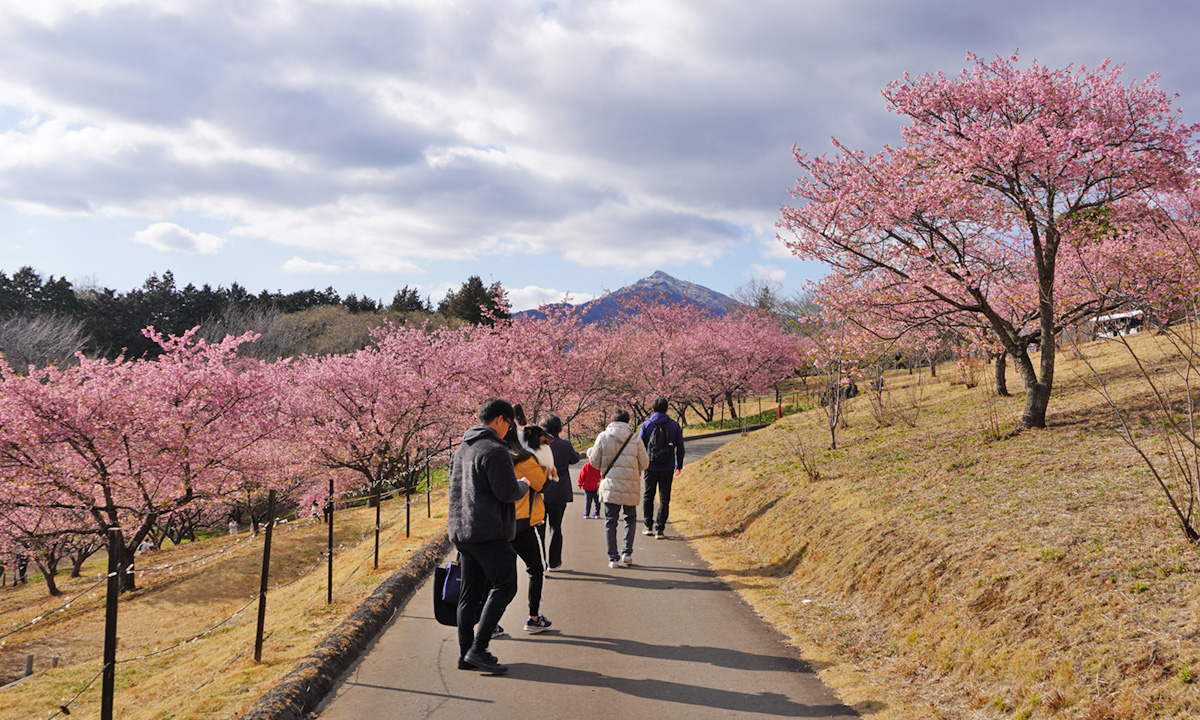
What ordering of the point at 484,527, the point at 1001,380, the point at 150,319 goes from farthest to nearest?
1. the point at 150,319
2. the point at 1001,380
3. the point at 484,527

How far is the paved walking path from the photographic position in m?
4.38

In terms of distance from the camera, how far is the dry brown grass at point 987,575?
3.84 metres

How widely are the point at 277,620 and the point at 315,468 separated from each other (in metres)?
14.3

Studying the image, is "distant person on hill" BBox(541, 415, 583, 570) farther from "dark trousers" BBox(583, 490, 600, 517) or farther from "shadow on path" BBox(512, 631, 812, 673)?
"dark trousers" BBox(583, 490, 600, 517)

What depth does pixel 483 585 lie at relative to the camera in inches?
206

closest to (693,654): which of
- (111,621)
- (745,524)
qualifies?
(111,621)

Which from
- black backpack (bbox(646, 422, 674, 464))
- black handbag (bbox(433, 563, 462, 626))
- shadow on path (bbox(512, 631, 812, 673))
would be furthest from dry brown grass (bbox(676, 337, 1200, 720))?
black handbag (bbox(433, 563, 462, 626))

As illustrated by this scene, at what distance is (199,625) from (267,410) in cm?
866

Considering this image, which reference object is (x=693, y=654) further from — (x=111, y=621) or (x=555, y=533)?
(x=111, y=621)

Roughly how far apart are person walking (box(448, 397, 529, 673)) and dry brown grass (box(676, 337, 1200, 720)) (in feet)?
8.60

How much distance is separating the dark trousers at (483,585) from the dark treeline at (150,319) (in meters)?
35.5

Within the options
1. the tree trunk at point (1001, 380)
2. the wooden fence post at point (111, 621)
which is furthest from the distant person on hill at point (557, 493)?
the tree trunk at point (1001, 380)

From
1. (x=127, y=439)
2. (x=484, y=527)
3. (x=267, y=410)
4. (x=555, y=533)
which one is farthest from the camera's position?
(x=267, y=410)

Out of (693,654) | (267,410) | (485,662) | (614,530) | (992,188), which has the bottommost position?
(693,654)
